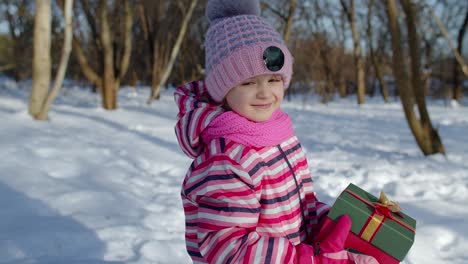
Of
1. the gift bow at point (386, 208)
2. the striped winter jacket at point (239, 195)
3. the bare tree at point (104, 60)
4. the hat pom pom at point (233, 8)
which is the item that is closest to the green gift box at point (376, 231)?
the gift bow at point (386, 208)

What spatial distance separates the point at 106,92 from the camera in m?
8.98

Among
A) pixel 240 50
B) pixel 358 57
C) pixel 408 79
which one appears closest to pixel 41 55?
pixel 408 79

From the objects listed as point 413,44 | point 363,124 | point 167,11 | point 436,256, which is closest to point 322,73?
point 167,11

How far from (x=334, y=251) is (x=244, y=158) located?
38 cm

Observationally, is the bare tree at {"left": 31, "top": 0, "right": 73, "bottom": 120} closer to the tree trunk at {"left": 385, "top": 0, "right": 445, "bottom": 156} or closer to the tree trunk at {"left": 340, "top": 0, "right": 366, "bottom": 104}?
the tree trunk at {"left": 385, "top": 0, "right": 445, "bottom": 156}

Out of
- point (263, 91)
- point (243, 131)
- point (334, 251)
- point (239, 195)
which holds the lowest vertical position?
point (334, 251)

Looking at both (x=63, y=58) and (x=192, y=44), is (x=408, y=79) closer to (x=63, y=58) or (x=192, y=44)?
(x=63, y=58)

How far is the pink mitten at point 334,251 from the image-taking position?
1.09 m

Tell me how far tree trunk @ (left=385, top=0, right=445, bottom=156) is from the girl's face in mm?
4036

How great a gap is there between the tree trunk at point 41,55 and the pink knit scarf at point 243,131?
19.3 ft

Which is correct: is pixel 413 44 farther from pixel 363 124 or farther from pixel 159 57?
pixel 159 57

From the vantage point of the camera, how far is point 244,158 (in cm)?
110

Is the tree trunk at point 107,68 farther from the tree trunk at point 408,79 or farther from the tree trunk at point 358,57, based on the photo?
the tree trunk at point 358,57

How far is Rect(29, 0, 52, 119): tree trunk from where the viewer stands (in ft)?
19.6
